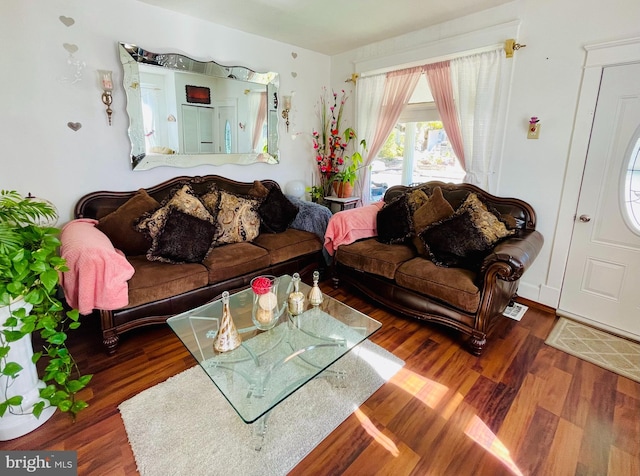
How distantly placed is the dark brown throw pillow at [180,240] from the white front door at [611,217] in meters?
3.11

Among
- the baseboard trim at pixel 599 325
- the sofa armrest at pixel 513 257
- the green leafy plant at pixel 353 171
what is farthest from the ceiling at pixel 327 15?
the baseboard trim at pixel 599 325

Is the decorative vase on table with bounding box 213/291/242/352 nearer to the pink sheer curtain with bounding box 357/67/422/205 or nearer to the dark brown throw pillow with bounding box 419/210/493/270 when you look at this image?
the dark brown throw pillow with bounding box 419/210/493/270

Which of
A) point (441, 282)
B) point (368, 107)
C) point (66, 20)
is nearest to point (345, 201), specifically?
point (368, 107)

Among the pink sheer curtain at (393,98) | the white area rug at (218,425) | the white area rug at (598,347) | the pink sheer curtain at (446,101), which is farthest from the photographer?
the pink sheer curtain at (393,98)

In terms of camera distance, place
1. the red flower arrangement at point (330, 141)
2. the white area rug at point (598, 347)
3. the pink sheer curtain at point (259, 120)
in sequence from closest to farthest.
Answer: the white area rug at point (598, 347)
the pink sheer curtain at point (259, 120)
the red flower arrangement at point (330, 141)

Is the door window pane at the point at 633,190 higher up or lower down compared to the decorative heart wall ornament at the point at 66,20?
lower down

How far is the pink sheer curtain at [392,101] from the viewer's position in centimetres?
349

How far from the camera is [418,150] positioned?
12.2 feet

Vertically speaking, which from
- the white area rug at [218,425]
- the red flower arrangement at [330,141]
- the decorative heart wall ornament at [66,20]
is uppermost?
the decorative heart wall ornament at [66,20]

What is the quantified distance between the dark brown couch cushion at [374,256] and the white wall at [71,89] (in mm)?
1812

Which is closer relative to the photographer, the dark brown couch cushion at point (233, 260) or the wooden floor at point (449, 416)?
the wooden floor at point (449, 416)

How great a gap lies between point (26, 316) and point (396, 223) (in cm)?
264

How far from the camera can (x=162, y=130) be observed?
3.05 m

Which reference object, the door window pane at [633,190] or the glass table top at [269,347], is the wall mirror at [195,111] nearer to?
the glass table top at [269,347]
